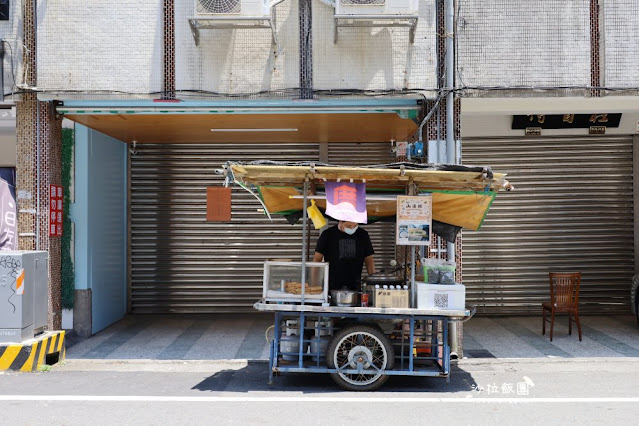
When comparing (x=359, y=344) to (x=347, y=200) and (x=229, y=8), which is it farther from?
(x=229, y=8)

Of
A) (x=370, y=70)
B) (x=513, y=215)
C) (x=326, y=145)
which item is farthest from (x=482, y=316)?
(x=370, y=70)

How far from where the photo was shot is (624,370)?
803 cm

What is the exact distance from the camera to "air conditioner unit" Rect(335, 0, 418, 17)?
28.0 feet

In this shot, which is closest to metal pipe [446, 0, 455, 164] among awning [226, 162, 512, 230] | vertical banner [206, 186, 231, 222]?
awning [226, 162, 512, 230]

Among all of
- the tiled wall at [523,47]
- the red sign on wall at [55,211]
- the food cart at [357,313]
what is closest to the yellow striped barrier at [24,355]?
the red sign on wall at [55,211]

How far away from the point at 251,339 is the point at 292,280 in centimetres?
324

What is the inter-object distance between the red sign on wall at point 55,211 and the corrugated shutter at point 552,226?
7.82 m

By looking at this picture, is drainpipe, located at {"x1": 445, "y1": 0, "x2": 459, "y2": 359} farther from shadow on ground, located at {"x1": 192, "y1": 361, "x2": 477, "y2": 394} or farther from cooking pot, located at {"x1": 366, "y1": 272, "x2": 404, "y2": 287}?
cooking pot, located at {"x1": 366, "y1": 272, "x2": 404, "y2": 287}

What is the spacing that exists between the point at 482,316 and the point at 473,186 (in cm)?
557

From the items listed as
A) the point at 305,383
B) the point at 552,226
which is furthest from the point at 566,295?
the point at 305,383

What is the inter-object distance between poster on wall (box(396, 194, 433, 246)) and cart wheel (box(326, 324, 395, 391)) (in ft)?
4.15

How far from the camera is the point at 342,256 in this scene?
8.06m

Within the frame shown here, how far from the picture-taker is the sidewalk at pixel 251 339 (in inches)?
356

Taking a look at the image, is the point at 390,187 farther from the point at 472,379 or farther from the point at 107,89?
the point at 107,89
